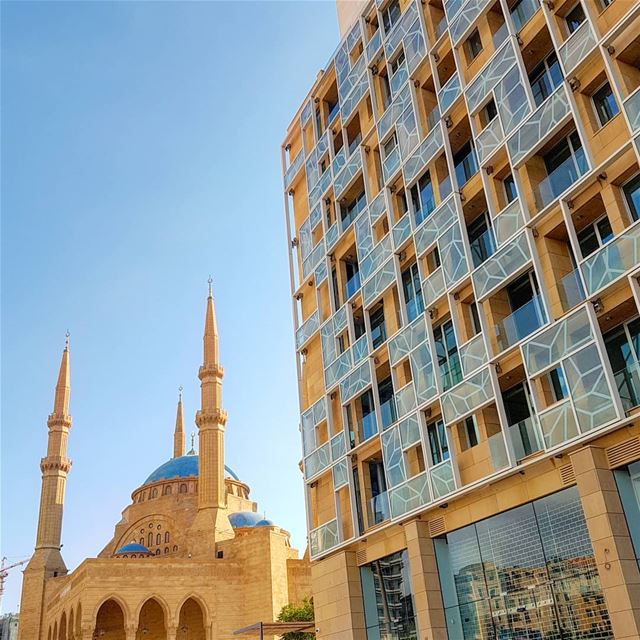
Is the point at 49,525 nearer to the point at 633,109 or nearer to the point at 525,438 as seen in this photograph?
the point at 525,438

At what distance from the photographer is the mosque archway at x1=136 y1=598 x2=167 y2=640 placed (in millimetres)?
39594

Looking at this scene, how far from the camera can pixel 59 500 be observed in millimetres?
47531

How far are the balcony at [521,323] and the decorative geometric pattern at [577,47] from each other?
13.8 feet

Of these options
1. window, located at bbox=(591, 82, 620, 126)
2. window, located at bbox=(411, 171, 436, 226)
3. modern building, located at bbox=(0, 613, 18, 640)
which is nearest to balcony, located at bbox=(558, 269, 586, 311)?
window, located at bbox=(591, 82, 620, 126)

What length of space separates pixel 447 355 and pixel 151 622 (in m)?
32.2

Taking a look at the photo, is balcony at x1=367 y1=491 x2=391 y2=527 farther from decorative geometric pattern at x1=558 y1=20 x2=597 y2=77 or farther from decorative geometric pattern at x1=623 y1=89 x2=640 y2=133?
decorative geometric pattern at x1=558 y1=20 x2=597 y2=77

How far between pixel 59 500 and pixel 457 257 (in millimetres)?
40673

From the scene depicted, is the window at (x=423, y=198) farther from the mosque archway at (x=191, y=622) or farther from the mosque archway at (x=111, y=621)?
the mosque archway at (x=111, y=621)

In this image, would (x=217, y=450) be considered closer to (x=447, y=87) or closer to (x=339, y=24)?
(x=339, y=24)

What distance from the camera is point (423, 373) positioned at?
50.9 ft

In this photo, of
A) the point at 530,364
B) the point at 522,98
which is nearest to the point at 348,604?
the point at 530,364

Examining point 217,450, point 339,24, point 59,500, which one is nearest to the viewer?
point 339,24

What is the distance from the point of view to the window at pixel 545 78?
1355cm

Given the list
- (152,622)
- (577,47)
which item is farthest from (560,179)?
(152,622)
